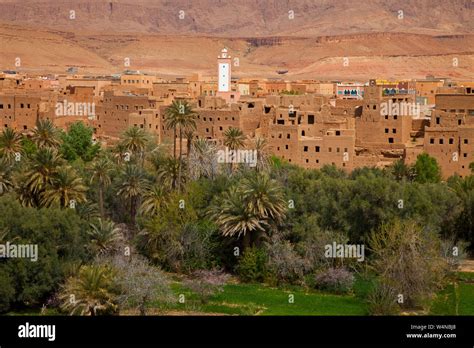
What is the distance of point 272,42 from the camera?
162 metres

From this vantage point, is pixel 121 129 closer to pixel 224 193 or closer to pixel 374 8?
pixel 224 193

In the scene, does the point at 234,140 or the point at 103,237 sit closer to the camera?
the point at 103,237

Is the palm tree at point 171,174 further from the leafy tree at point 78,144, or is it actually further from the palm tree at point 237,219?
the leafy tree at point 78,144

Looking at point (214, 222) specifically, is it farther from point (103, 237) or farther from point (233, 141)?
point (233, 141)

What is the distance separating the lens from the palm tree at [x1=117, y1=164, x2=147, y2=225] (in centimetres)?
3584

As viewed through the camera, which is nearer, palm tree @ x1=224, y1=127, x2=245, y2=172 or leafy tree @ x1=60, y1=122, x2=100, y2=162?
palm tree @ x1=224, y1=127, x2=245, y2=172

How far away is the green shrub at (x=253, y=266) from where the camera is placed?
33531 mm

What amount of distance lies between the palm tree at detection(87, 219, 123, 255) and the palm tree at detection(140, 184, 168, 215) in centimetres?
259

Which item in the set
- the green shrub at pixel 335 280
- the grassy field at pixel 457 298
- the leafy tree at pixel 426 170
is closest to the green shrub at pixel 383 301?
the grassy field at pixel 457 298

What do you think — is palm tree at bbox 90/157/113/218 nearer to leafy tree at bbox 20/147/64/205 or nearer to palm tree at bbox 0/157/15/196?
leafy tree at bbox 20/147/64/205

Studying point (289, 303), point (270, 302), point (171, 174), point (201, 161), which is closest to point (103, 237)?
point (171, 174)

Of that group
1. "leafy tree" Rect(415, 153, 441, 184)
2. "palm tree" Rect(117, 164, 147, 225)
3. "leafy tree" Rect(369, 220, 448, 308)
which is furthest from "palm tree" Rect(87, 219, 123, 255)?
"leafy tree" Rect(415, 153, 441, 184)

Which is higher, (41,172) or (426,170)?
(41,172)

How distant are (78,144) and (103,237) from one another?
55.6ft
